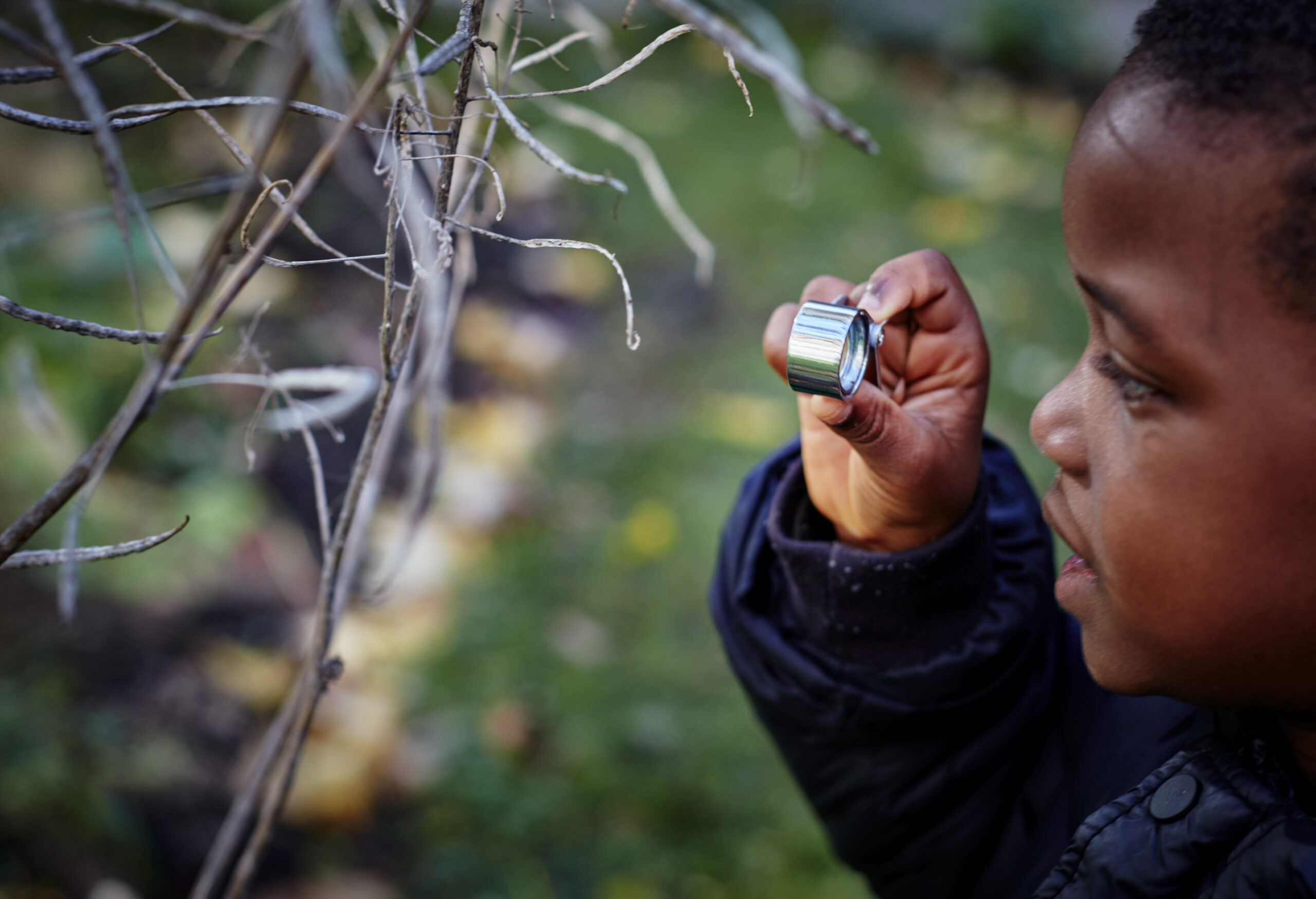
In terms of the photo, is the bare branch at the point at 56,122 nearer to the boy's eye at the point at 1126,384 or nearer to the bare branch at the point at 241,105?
the bare branch at the point at 241,105

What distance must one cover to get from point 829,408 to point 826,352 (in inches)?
2.7

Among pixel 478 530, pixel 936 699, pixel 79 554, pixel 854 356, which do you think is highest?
pixel 854 356

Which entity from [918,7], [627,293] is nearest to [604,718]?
[627,293]

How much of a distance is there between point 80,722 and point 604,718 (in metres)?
0.98

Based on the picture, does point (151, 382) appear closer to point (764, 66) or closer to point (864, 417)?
point (764, 66)

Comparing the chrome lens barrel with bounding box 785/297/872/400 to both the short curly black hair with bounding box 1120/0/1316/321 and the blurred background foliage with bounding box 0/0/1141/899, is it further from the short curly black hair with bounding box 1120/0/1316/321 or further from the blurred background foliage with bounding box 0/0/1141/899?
the blurred background foliage with bounding box 0/0/1141/899

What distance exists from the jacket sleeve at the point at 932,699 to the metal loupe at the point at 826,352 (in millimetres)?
290

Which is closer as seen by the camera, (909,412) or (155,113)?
(155,113)

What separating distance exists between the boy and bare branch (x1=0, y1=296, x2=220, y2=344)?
22.9 inches

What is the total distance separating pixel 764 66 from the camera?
2.05ft

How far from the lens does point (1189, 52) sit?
2.15 feet

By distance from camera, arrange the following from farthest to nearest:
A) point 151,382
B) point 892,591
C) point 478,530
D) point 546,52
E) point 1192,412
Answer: point 478,530 → point 892,591 → point 546,52 → point 1192,412 → point 151,382

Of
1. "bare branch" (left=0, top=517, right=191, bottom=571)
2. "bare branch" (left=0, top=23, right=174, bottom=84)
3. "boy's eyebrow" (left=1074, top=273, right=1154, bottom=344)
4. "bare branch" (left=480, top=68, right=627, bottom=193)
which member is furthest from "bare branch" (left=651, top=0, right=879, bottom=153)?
"bare branch" (left=0, top=517, right=191, bottom=571)

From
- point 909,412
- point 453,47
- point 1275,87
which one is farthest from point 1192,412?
point 453,47
